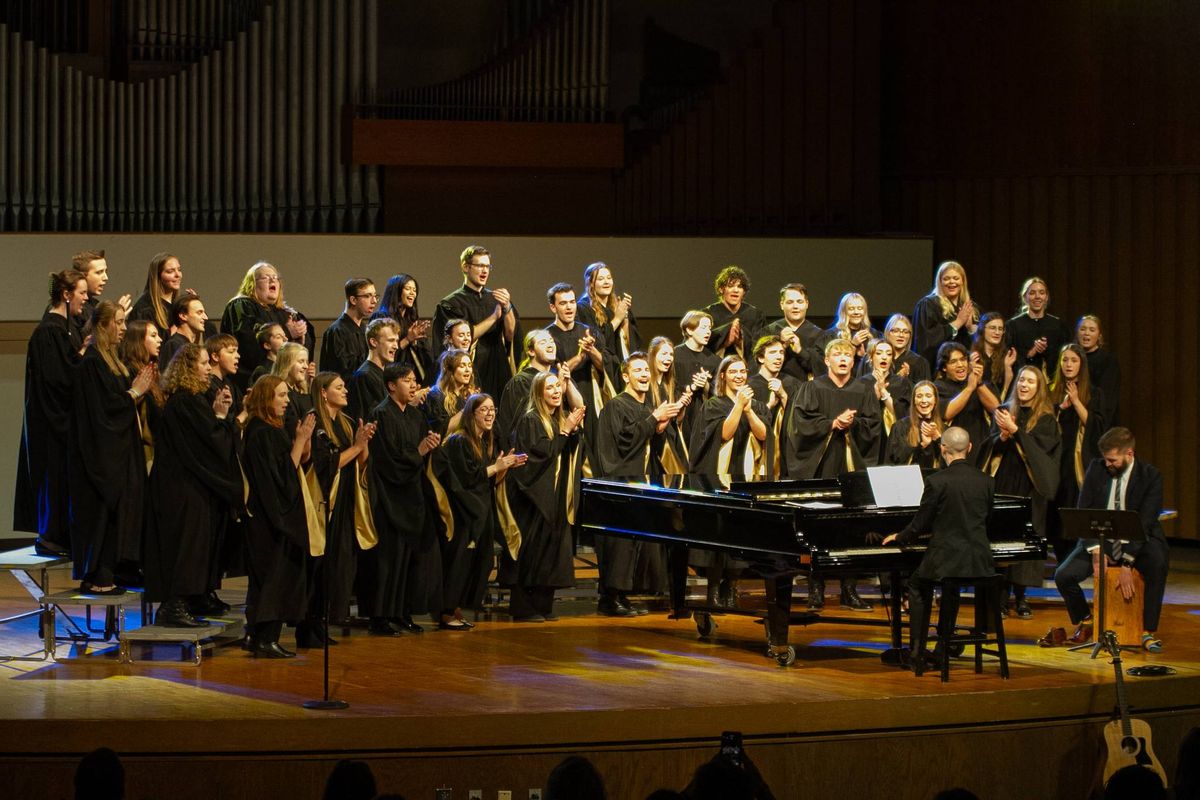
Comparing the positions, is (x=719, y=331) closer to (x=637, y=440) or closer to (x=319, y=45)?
(x=637, y=440)

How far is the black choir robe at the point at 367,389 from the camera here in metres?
8.79

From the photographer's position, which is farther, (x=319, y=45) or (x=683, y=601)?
(x=319, y=45)

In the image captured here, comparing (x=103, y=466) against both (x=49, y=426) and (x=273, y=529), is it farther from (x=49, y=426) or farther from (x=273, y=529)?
(x=273, y=529)

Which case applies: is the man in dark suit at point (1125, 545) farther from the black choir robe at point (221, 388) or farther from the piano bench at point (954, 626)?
the black choir robe at point (221, 388)

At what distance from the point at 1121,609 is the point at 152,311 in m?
4.83

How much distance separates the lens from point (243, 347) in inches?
355

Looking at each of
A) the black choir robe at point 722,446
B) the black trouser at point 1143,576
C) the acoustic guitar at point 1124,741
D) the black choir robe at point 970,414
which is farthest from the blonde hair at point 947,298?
the acoustic guitar at point 1124,741

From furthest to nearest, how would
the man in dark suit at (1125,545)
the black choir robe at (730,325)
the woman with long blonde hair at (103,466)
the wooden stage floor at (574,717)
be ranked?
the black choir robe at (730,325) → the man in dark suit at (1125,545) → the woman with long blonde hair at (103,466) → the wooden stage floor at (574,717)

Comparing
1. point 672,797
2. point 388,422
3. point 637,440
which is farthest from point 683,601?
point 672,797

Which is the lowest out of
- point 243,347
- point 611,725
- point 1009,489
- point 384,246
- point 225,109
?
point 611,725

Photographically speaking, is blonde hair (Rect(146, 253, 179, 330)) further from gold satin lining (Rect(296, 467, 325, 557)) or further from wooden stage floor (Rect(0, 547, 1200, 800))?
wooden stage floor (Rect(0, 547, 1200, 800))

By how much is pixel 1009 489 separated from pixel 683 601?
1.99m

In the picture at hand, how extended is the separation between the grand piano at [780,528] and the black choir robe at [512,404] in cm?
91

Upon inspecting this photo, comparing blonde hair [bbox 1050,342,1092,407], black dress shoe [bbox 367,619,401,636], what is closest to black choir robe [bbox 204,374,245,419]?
black dress shoe [bbox 367,619,401,636]
